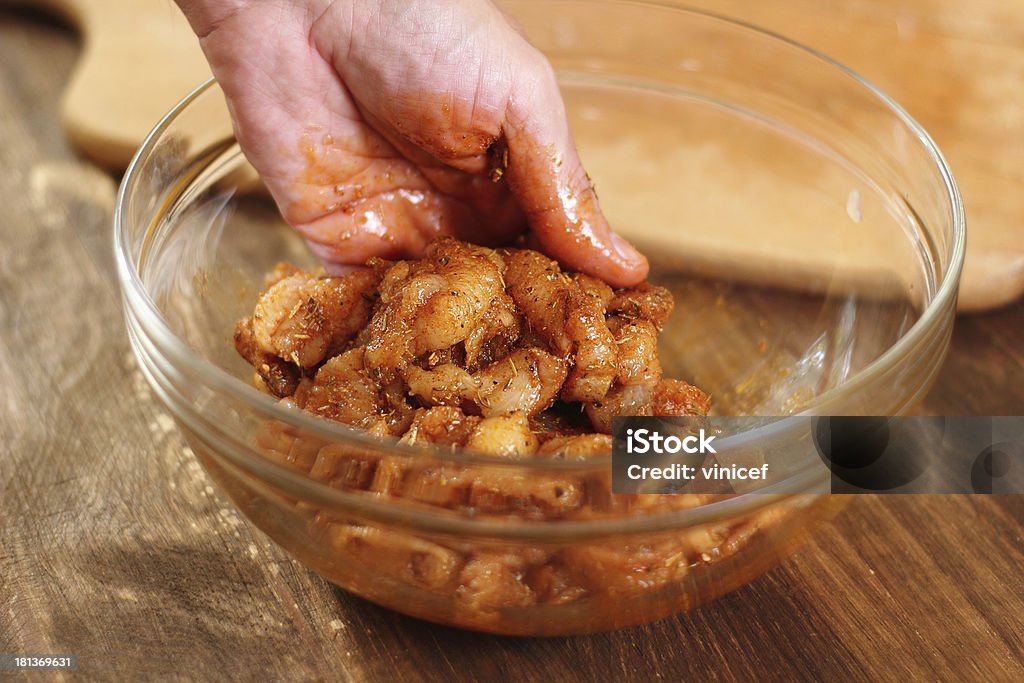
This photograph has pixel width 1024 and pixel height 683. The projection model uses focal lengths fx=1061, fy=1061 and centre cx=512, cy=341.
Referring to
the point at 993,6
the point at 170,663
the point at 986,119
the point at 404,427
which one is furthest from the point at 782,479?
the point at 993,6

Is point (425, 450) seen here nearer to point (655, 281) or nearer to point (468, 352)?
point (468, 352)

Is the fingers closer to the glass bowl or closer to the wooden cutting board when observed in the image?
the glass bowl

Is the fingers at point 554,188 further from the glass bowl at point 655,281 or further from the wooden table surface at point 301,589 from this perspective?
the wooden table surface at point 301,589

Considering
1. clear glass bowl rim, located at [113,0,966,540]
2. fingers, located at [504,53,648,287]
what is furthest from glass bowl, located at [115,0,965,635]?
fingers, located at [504,53,648,287]

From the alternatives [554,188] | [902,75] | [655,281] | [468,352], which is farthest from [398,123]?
[902,75]

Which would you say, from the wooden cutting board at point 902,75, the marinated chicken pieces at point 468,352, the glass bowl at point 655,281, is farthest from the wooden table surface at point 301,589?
the wooden cutting board at point 902,75

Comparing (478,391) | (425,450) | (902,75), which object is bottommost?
(902,75)

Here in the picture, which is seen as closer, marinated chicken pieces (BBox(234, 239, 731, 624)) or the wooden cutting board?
marinated chicken pieces (BBox(234, 239, 731, 624))

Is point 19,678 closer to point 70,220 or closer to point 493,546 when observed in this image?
point 493,546
